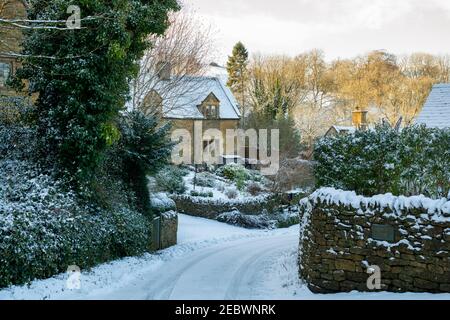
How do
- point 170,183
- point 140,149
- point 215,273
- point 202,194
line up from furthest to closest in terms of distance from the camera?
point 170,183 < point 202,194 < point 140,149 < point 215,273

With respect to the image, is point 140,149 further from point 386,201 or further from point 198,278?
point 386,201

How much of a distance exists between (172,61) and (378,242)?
1616 centimetres

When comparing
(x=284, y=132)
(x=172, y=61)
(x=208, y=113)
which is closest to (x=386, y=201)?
(x=172, y=61)

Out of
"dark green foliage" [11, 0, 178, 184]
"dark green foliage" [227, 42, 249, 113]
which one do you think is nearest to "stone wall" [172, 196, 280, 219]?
"dark green foliage" [11, 0, 178, 184]

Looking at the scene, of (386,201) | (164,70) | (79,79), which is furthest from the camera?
(164,70)

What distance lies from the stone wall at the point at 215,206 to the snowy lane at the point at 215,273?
21.1 feet

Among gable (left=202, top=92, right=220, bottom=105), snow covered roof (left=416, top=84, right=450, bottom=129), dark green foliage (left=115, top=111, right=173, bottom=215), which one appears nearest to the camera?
dark green foliage (left=115, top=111, right=173, bottom=215)

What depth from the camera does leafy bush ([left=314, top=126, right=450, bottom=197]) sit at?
371 inches

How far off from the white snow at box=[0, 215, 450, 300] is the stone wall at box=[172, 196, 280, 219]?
6.28 meters

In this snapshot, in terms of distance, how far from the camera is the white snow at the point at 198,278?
9.21m

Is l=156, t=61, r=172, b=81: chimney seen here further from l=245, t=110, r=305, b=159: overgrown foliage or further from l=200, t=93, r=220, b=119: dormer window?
l=200, t=93, r=220, b=119: dormer window

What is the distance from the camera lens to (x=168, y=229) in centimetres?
1691

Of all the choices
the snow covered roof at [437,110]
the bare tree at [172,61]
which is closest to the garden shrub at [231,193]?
the bare tree at [172,61]
